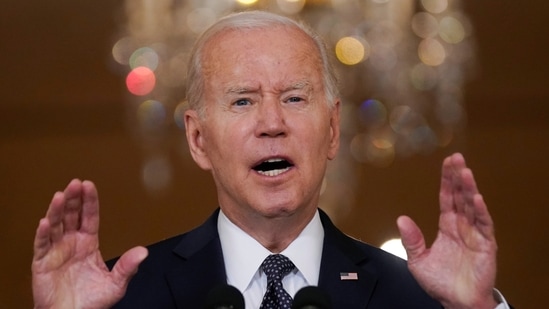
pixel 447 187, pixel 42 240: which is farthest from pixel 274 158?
pixel 42 240

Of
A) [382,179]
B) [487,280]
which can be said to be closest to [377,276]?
[487,280]

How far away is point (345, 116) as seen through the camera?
4.49 metres

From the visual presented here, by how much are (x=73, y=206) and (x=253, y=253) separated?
442 millimetres

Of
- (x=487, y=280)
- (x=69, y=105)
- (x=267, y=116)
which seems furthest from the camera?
(x=69, y=105)

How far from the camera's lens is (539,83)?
14.8ft

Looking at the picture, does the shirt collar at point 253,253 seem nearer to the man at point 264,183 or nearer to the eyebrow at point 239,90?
the man at point 264,183

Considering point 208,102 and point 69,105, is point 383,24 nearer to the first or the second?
point 69,105

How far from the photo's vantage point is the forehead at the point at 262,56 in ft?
7.66

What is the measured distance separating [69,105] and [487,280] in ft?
8.90

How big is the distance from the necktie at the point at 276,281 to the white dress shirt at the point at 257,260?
0.05 ft

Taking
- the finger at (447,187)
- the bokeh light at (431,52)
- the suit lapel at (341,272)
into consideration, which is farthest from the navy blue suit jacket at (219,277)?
the bokeh light at (431,52)

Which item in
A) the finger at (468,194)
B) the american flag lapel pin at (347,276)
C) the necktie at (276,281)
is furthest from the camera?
the american flag lapel pin at (347,276)

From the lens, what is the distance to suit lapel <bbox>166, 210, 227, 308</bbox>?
2.27m

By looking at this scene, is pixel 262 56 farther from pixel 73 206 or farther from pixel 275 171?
pixel 73 206
